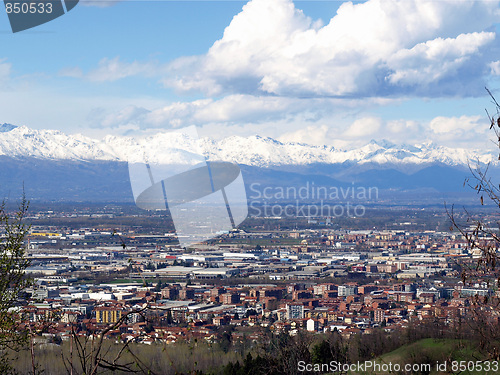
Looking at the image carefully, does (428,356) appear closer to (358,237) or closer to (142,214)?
(358,237)

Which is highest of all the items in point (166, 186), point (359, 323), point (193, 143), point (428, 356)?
point (193, 143)

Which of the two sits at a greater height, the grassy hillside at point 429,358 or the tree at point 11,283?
the tree at point 11,283

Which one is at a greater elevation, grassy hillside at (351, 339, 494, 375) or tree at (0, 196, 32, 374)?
tree at (0, 196, 32, 374)

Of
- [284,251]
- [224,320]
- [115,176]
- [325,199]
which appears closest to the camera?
[224,320]

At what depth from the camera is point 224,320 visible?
23250 millimetres

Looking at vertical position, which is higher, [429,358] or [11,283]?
[11,283]

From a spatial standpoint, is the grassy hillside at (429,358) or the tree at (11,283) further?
the grassy hillside at (429,358)

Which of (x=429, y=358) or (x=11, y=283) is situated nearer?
(x=11, y=283)

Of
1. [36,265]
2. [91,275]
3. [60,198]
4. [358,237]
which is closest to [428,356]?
[91,275]

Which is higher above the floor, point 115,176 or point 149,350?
point 115,176

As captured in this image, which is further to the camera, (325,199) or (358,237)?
(325,199)

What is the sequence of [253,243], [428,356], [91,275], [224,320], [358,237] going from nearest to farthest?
[428,356]
[224,320]
[91,275]
[253,243]
[358,237]

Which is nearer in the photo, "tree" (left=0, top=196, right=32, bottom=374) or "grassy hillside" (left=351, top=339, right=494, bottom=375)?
"tree" (left=0, top=196, right=32, bottom=374)

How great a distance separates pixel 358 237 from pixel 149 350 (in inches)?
2026
